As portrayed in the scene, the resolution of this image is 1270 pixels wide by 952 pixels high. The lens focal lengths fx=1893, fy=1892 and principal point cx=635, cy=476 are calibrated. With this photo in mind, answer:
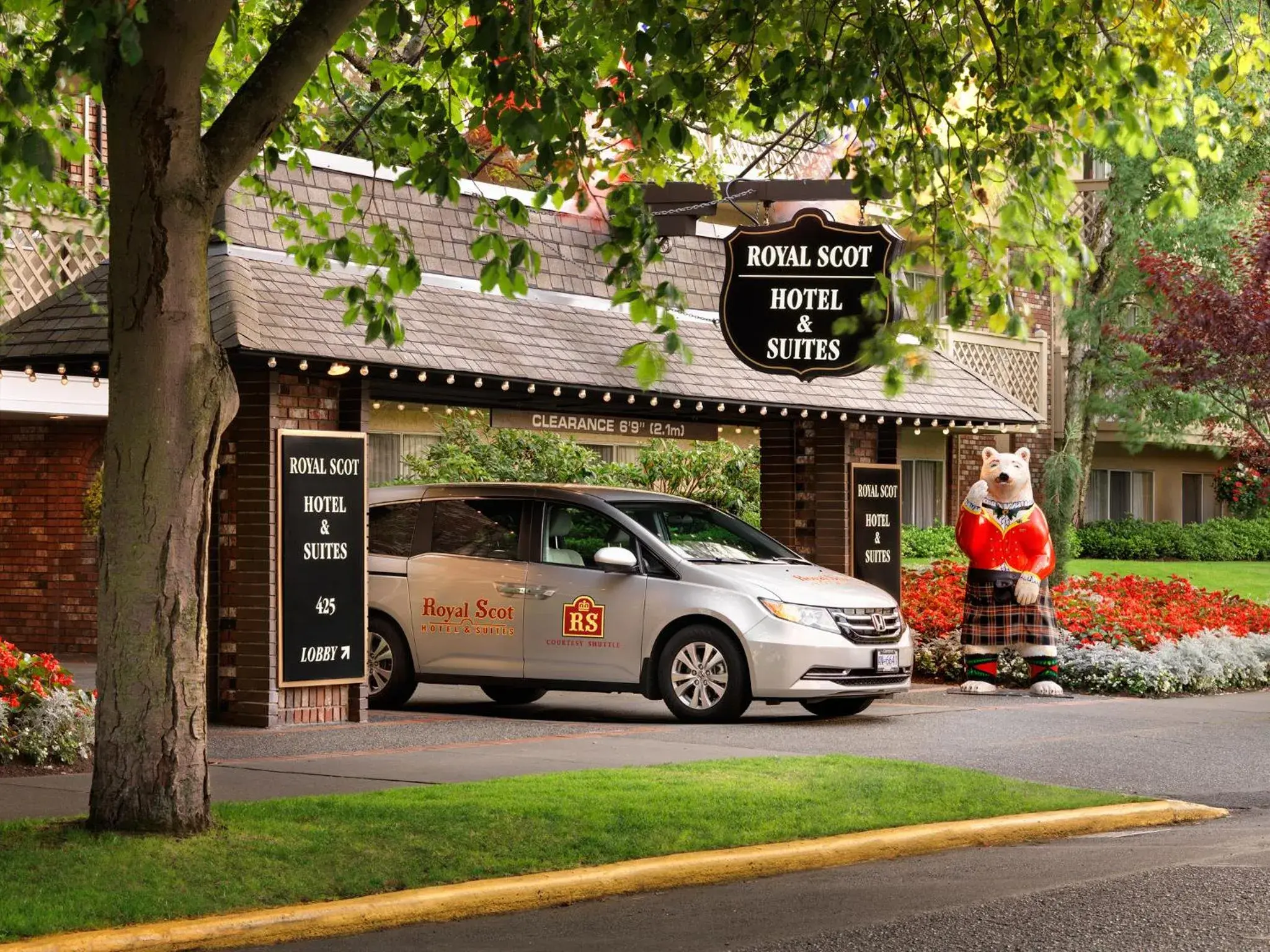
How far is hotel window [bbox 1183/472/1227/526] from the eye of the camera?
41656 millimetres

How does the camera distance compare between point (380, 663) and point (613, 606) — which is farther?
point (380, 663)

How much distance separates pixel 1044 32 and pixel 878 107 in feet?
3.31

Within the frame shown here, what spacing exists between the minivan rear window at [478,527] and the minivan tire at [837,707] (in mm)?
2723

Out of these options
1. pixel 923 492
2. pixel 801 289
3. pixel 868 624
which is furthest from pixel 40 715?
pixel 923 492

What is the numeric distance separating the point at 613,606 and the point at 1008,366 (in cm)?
1734

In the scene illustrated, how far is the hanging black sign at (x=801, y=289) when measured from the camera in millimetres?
15852

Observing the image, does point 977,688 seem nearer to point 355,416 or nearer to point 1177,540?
point 355,416

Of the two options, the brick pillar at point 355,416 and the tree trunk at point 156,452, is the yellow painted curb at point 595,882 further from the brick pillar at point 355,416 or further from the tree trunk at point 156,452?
the brick pillar at point 355,416

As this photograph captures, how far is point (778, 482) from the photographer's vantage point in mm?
18984

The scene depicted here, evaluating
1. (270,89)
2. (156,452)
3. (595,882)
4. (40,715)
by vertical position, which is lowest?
(595,882)

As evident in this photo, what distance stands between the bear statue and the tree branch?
9.37m

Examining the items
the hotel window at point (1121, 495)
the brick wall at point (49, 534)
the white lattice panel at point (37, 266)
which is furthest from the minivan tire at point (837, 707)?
the hotel window at point (1121, 495)

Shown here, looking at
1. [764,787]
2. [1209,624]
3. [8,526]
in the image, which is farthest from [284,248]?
[1209,624]

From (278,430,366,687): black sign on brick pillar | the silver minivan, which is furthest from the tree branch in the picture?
the silver minivan
